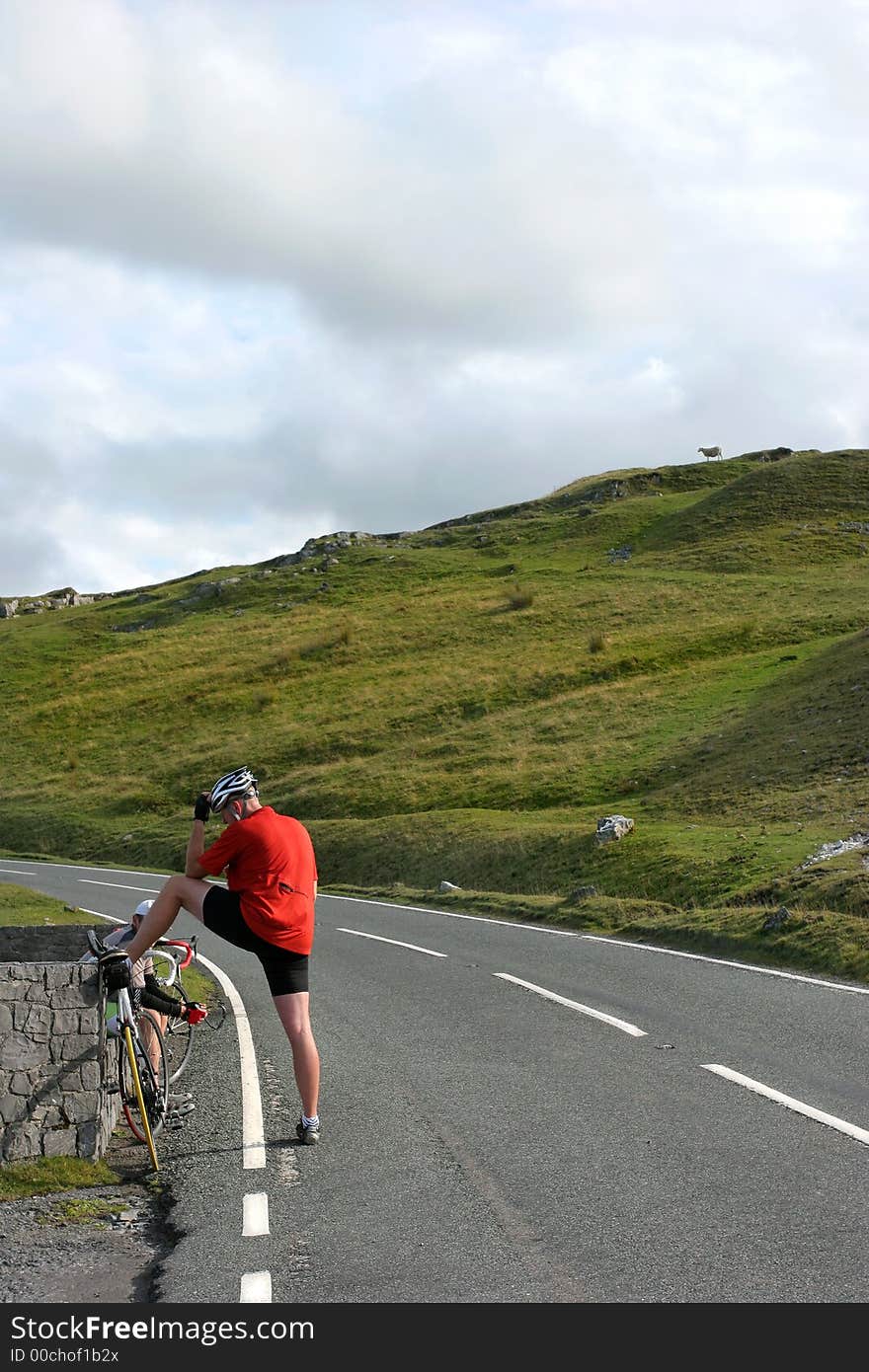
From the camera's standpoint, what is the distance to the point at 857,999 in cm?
1231

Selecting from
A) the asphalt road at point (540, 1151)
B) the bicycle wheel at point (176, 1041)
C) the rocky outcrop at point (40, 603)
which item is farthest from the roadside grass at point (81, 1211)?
the rocky outcrop at point (40, 603)

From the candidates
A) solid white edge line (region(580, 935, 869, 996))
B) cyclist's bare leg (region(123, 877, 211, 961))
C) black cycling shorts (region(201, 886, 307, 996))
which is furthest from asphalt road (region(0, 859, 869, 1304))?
cyclist's bare leg (region(123, 877, 211, 961))

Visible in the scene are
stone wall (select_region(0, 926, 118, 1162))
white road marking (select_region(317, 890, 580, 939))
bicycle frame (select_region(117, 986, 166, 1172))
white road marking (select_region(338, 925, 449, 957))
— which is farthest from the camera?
white road marking (select_region(317, 890, 580, 939))

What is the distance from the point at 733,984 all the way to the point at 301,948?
7389mm

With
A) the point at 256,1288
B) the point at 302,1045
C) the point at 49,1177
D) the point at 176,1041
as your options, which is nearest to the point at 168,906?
the point at 302,1045

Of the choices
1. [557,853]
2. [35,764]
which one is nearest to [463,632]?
[35,764]

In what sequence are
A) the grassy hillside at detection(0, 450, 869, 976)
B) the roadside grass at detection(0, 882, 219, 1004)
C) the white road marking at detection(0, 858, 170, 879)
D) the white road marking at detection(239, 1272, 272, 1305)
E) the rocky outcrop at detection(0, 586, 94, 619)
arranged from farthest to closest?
the rocky outcrop at detection(0, 586, 94, 619), the white road marking at detection(0, 858, 170, 879), the grassy hillside at detection(0, 450, 869, 976), the roadside grass at detection(0, 882, 219, 1004), the white road marking at detection(239, 1272, 272, 1305)

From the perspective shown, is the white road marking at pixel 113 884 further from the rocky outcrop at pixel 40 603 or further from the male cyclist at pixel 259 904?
the rocky outcrop at pixel 40 603

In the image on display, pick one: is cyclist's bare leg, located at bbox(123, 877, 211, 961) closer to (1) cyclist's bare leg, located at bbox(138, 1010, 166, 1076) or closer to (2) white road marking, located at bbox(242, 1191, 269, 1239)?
(1) cyclist's bare leg, located at bbox(138, 1010, 166, 1076)

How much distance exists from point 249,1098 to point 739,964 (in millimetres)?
8264

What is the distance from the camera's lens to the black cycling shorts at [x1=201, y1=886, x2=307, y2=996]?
7.61m

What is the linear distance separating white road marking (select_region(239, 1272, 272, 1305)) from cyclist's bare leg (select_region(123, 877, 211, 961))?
8.41ft

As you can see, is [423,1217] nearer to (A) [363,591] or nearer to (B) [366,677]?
(B) [366,677]

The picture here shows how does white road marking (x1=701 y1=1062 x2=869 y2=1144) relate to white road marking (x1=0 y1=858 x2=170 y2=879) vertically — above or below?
above
